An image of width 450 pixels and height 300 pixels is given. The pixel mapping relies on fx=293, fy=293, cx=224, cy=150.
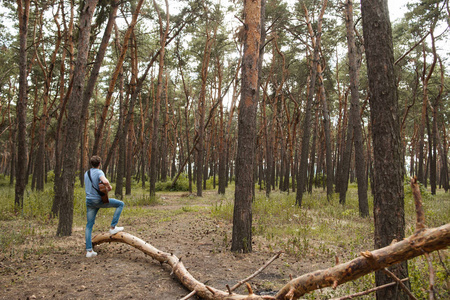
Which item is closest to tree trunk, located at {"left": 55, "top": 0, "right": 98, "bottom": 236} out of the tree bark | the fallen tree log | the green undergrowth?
the tree bark

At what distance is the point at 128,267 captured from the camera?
188 inches

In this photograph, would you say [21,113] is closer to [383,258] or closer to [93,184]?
[93,184]

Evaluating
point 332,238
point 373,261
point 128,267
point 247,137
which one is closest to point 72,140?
point 128,267

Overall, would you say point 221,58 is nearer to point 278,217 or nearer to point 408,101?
point 408,101

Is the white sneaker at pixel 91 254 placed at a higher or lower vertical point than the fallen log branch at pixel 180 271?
lower

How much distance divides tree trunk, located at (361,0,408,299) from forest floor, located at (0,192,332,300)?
1.69 metres

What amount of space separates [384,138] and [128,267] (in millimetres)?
4198

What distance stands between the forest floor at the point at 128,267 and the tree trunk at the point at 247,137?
1.48ft

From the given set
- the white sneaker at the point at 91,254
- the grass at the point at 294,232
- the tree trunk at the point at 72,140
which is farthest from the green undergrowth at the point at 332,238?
the tree trunk at the point at 72,140

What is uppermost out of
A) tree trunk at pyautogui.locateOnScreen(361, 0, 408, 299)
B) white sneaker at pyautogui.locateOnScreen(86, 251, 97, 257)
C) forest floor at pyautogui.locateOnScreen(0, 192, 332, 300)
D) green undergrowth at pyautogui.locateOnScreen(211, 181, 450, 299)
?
tree trunk at pyautogui.locateOnScreen(361, 0, 408, 299)

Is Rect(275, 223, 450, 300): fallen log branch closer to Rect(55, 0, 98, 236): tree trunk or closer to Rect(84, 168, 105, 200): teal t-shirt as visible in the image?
Rect(84, 168, 105, 200): teal t-shirt

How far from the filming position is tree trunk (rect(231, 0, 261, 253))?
5.82m

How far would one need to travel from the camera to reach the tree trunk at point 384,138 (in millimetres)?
3109

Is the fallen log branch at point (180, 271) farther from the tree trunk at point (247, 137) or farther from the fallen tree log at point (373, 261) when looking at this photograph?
the tree trunk at point (247, 137)
